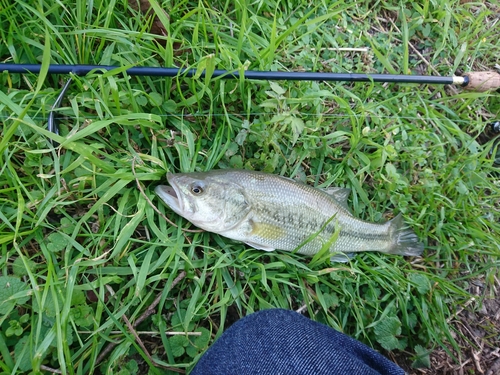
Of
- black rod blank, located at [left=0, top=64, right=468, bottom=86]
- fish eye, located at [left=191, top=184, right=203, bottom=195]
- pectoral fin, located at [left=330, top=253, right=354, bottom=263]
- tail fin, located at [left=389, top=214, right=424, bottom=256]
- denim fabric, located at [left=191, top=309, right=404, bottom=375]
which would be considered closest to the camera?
denim fabric, located at [left=191, top=309, right=404, bottom=375]

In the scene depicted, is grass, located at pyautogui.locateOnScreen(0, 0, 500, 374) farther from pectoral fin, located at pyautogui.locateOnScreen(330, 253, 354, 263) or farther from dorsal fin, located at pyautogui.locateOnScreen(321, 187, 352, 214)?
dorsal fin, located at pyautogui.locateOnScreen(321, 187, 352, 214)

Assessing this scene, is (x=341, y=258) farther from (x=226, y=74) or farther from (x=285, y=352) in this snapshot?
(x=226, y=74)

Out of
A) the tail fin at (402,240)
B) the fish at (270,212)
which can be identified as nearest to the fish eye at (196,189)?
the fish at (270,212)

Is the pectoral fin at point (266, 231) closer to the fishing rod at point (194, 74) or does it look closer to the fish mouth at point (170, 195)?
the fish mouth at point (170, 195)

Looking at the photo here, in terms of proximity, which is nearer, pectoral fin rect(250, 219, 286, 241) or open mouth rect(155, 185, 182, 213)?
open mouth rect(155, 185, 182, 213)

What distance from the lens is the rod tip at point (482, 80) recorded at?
3.47 metres

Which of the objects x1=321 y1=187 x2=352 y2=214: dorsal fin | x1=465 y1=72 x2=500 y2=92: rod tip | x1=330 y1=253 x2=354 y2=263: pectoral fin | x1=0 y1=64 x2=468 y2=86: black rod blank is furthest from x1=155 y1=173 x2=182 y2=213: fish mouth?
x1=465 y1=72 x2=500 y2=92: rod tip

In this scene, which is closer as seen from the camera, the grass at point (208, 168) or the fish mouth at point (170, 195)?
the grass at point (208, 168)

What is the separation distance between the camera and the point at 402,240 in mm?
3254

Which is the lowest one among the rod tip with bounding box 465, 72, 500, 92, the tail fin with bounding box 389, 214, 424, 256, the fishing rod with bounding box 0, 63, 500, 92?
the tail fin with bounding box 389, 214, 424, 256

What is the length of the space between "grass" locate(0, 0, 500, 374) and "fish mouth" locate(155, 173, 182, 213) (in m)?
0.11

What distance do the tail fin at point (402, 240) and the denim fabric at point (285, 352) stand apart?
1.01 meters

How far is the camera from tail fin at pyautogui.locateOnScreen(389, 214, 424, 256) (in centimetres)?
322

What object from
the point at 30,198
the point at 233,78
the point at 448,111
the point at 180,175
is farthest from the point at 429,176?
the point at 30,198
